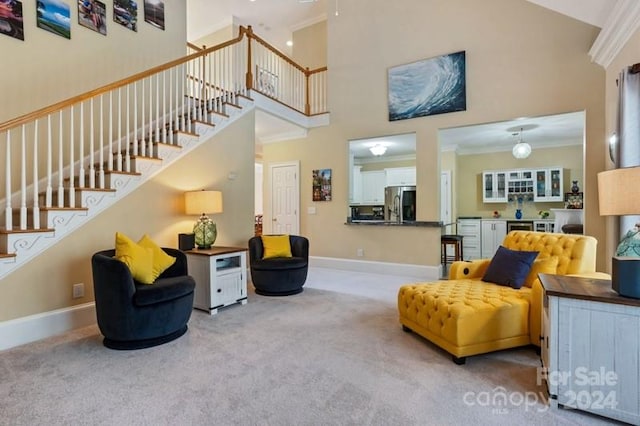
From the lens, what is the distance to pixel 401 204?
242 inches

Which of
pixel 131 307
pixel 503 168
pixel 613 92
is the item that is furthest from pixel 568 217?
pixel 131 307

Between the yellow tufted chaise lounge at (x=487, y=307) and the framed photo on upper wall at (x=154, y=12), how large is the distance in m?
5.09

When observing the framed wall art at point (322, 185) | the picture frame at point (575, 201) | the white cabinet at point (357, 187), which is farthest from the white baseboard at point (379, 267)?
the white cabinet at point (357, 187)

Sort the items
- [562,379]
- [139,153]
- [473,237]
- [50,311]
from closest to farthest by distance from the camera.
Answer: [562,379] < [50,311] < [139,153] < [473,237]

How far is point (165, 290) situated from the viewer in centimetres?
272

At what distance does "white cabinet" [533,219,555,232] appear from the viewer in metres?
7.01

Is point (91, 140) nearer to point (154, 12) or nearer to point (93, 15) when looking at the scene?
point (93, 15)

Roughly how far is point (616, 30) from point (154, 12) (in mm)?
5684

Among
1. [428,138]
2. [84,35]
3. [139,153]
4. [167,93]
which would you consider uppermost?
[84,35]

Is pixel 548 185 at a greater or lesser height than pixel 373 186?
lesser

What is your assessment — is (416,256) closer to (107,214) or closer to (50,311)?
(107,214)

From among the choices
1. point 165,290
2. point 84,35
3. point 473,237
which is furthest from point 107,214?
point 473,237

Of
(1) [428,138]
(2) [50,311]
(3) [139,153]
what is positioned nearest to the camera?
(2) [50,311]

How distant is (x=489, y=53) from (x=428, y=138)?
1.45 meters
